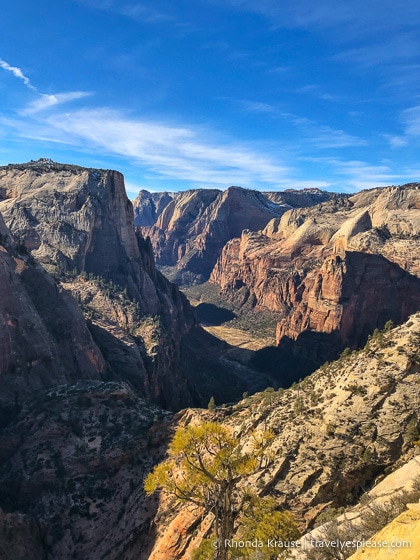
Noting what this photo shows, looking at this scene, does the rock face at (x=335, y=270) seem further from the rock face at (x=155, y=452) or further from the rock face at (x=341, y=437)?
the rock face at (x=341, y=437)

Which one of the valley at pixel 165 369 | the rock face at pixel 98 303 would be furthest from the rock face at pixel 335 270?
the rock face at pixel 98 303

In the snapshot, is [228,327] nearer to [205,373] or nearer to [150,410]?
[205,373]

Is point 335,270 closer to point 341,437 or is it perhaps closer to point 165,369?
point 165,369

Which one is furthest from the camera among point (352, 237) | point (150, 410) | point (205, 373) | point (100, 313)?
point (352, 237)

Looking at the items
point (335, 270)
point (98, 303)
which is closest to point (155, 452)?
point (98, 303)

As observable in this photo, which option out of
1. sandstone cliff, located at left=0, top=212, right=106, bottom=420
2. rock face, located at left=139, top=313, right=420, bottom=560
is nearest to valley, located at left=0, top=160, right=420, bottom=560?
rock face, located at left=139, top=313, right=420, bottom=560

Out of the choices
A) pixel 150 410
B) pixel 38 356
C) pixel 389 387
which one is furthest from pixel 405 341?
pixel 38 356

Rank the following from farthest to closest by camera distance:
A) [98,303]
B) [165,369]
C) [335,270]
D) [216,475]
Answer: [335,270] → [98,303] → [165,369] → [216,475]
